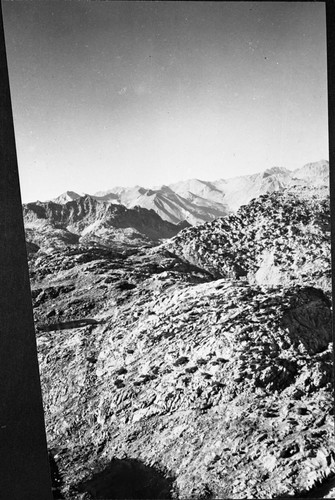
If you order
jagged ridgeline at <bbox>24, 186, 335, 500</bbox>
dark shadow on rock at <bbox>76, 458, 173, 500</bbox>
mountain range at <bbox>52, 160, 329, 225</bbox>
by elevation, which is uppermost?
mountain range at <bbox>52, 160, 329, 225</bbox>

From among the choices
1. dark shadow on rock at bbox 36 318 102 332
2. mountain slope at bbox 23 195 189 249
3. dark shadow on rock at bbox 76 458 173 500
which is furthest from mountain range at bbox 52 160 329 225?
dark shadow on rock at bbox 76 458 173 500

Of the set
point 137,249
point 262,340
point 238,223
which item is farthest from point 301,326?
point 137,249

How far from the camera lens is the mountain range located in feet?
4.77

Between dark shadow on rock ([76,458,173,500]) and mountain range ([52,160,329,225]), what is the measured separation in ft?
2.96

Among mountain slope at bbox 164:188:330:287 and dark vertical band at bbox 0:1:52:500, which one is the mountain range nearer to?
mountain slope at bbox 164:188:330:287

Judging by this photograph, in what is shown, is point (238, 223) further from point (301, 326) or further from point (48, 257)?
point (48, 257)

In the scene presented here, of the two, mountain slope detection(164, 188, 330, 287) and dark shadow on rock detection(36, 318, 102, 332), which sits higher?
mountain slope detection(164, 188, 330, 287)

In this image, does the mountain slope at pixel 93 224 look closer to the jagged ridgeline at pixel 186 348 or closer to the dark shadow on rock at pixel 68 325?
the jagged ridgeline at pixel 186 348

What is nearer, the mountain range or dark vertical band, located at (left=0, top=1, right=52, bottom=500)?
dark vertical band, located at (left=0, top=1, right=52, bottom=500)

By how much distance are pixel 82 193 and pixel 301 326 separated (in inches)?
37.6

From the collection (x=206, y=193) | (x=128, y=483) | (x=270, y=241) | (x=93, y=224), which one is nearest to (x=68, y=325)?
(x=93, y=224)

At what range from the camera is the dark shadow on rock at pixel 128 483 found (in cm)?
131

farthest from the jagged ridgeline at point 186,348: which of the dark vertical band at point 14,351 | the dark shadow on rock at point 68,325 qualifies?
the dark vertical band at point 14,351

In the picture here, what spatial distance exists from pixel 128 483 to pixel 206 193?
3.42 feet
